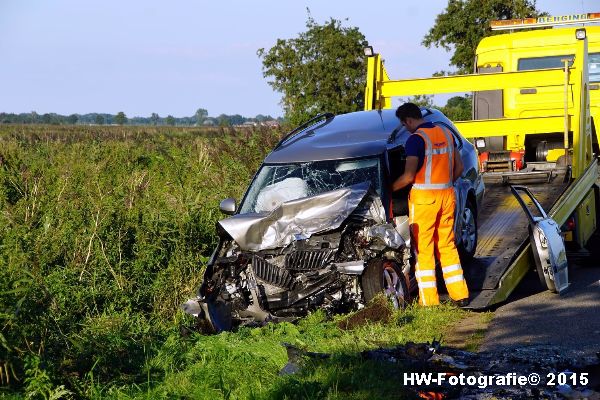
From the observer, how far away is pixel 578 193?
1227 cm

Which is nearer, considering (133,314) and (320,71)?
(133,314)

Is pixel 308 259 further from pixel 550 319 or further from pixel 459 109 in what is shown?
pixel 459 109

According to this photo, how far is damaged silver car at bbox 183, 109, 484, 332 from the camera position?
9.37 metres

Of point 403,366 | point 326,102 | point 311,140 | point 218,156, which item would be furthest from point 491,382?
point 326,102

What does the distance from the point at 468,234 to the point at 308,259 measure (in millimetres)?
2251

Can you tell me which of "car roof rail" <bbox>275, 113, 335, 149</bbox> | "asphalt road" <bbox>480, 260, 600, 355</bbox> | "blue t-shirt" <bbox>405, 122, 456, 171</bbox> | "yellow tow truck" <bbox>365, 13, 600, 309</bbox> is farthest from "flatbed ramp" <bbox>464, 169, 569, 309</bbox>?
"car roof rail" <bbox>275, 113, 335, 149</bbox>

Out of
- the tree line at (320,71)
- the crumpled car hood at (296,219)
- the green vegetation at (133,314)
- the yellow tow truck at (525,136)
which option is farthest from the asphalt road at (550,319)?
the tree line at (320,71)

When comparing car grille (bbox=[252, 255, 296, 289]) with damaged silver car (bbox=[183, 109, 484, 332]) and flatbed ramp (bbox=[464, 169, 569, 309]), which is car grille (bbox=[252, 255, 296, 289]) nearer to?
damaged silver car (bbox=[183, 109, 484, 332])

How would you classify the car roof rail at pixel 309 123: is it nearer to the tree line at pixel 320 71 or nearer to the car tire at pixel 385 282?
the car tire at pixel 385 282

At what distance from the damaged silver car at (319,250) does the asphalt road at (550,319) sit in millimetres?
1120

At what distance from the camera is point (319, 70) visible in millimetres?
25391

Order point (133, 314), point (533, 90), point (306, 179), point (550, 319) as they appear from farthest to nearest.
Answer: point (533, 90)
point (133, 314)
point (306, 179)
point (550, 319)

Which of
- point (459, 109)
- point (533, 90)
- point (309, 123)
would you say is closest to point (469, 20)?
point (459, 109)

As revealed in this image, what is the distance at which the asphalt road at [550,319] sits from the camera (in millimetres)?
7922
